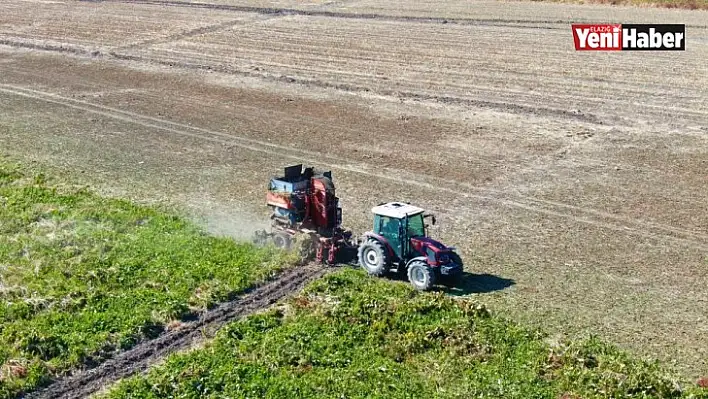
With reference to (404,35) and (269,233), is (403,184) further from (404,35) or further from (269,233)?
(404,35)

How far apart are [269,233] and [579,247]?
9.11m

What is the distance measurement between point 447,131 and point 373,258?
682 inches

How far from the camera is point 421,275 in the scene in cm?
2350

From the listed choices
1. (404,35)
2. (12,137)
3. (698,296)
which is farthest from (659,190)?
(404,35)

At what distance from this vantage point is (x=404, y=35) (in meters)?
62.2

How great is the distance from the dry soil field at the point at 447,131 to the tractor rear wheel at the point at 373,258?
2306 mm

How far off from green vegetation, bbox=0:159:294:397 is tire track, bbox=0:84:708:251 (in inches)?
336

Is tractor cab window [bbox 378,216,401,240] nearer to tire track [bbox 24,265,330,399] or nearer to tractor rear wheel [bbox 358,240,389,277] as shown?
tractor rear wheel [bbox 358,240,389,277]

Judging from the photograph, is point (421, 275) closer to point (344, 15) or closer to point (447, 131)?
point (447, 131)

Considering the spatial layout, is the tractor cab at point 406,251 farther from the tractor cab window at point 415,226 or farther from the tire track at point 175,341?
the tire track at point 175,341

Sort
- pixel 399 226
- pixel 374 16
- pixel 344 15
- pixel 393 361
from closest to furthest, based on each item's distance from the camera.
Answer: pixel 393 361
pixel 399 226
pixel 374 16
pixel 344 15

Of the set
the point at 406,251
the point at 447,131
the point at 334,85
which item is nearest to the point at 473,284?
the point at 406,251

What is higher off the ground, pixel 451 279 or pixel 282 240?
pixel 282 240

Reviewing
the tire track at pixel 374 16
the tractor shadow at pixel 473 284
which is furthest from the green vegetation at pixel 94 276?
the tire track at pixel 374 16
